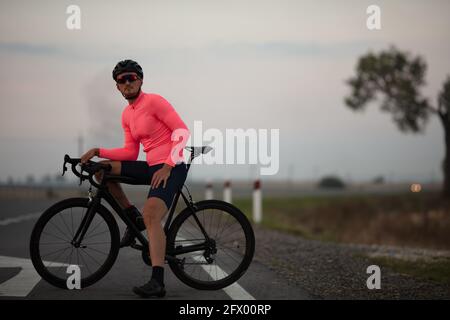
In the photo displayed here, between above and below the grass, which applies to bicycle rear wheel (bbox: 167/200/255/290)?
above

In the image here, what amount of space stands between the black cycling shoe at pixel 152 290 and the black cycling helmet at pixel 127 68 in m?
1.69

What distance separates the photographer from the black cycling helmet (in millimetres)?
5164

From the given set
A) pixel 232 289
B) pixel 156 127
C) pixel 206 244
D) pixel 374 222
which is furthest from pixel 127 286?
pixel 374 222

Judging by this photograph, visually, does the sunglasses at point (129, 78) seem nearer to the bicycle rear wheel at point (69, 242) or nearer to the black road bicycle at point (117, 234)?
the black road bicycle at point (117, 234)

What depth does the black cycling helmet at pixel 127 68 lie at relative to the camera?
5.16 metres

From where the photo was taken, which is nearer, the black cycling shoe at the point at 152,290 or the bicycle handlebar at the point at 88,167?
Answer: the black cycling shoe at the point at 152,290

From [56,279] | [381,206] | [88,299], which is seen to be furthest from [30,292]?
[381,206]

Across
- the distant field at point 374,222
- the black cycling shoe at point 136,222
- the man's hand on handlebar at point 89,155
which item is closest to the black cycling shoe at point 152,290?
the black cycling shoe at point 136,222

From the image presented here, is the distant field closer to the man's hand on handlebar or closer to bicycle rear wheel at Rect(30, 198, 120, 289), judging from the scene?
bicycle rear wheel at Rect(30, 198, 120, 289)

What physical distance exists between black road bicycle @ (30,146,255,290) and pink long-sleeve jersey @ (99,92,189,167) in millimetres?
186

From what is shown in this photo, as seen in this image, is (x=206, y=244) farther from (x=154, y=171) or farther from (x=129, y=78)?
(x=129, y=78)

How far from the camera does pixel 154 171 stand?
5.21 m

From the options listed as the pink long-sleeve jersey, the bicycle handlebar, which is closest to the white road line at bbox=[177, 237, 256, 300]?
the pink long-sleeve jersey
